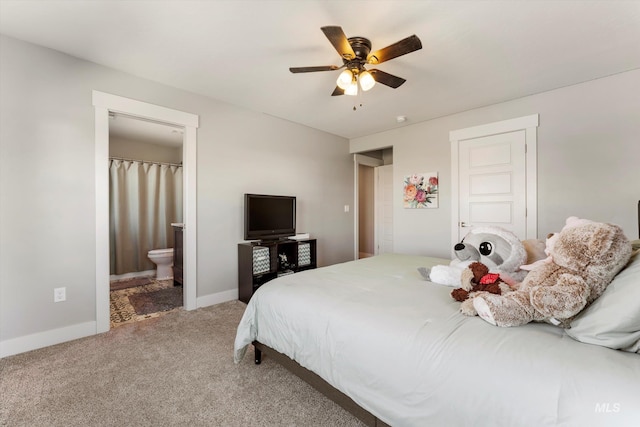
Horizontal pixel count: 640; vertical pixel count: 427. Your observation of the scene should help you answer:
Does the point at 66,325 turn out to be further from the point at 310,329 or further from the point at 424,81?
the point at 424,81

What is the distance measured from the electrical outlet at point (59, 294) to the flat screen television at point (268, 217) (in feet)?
5.53

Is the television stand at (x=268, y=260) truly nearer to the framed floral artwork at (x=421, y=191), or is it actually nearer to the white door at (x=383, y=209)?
the framed floral artwork at (x=421, y=191)

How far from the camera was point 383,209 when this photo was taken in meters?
5.72

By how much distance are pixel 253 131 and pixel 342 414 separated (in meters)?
3.24

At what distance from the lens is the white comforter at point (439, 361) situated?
82 centimetres

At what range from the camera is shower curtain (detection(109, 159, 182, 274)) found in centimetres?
438

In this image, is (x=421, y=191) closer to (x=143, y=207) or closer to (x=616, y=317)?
(x=616, y=317)

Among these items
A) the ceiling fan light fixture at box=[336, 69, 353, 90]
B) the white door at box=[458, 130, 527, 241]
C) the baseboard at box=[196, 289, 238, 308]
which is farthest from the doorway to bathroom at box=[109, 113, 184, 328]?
the white door at box=[458, 130, 527, 241]

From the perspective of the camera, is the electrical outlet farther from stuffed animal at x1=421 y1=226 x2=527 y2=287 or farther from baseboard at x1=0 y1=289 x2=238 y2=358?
stuffed animal at x1=421 y1=226 x2=527 y2=287

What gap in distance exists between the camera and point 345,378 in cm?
131

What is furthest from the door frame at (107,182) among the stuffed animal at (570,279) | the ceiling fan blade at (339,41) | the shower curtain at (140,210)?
the stuffed animal at (570,279)

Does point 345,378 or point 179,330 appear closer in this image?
point 345,378

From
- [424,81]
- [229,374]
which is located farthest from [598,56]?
[229,374]

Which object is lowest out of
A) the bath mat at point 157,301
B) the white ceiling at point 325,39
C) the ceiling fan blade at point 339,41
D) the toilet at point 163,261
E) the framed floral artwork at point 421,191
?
the bath mat at point 157,301
